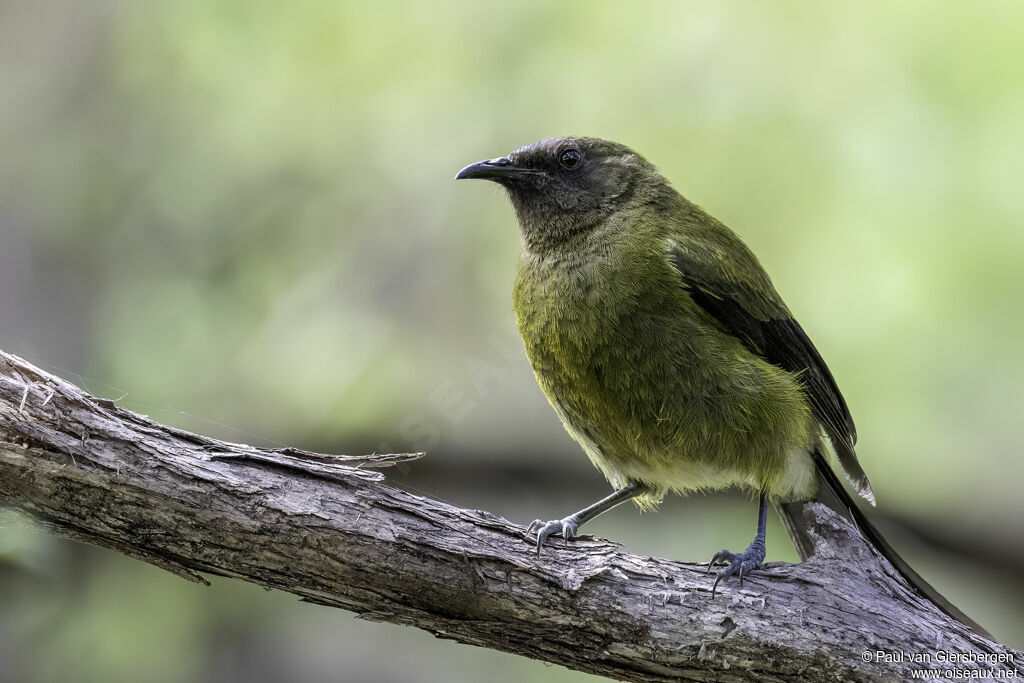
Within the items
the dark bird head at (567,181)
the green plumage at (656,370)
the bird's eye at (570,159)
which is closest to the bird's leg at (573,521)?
the green plumage at (656,370)

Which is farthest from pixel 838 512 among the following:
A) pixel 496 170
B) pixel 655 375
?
pixel 496 170

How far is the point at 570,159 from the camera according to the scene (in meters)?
3.86

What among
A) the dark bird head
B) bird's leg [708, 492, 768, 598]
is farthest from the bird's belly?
the dark bird head

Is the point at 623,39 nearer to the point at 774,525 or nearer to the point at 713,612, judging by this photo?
the point at 774,525

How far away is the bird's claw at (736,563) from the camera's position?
10.0 feet

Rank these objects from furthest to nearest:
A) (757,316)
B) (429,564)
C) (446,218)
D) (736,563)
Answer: (446,218)
(757,316)
(736,563)
(429,564)

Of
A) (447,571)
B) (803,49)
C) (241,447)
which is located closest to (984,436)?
(803,49)

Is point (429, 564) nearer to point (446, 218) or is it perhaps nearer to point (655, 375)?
point (655, 375)

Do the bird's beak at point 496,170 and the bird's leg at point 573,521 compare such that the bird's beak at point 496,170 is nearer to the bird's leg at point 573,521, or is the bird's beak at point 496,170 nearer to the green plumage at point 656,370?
the green plumage at point 656,370

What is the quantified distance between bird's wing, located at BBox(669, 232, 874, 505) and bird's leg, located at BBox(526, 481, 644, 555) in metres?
0.80

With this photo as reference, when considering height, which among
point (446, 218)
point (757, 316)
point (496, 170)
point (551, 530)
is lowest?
point (551, 530)

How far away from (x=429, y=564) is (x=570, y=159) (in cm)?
189

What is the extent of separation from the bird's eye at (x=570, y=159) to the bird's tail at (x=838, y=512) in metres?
1.58

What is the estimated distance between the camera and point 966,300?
4.96 m
